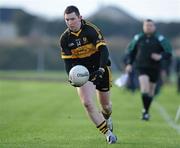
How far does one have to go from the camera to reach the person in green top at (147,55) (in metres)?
19.8

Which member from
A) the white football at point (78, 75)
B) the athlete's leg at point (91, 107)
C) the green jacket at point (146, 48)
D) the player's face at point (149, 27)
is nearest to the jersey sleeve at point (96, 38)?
the white football at point (78, 75)

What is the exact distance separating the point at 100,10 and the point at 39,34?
1591cm

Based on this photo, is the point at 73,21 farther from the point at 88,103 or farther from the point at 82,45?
the point at 88,103

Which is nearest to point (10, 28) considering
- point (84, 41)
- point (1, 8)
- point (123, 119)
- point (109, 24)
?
point (1, 8)

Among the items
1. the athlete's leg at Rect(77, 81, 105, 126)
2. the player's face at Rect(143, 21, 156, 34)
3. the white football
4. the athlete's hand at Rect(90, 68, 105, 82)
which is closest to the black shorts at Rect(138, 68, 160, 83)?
Answer: the player's face at Rect(143, 21, 156, 34)

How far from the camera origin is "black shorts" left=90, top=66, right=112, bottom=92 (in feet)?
45.4

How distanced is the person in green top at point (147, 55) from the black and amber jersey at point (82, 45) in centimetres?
637

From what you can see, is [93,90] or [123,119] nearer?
[93,90]

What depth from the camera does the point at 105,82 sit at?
13.9m

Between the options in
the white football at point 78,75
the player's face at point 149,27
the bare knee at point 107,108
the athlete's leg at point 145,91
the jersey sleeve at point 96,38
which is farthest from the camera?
the athlete's leg at point 145,91

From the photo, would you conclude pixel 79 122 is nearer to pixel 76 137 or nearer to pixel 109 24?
pixel 76 137

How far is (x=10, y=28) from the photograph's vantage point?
98.2m

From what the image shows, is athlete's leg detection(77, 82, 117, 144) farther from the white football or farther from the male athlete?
the white football

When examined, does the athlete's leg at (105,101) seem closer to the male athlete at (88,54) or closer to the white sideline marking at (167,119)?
the male athlete at (88,54)
